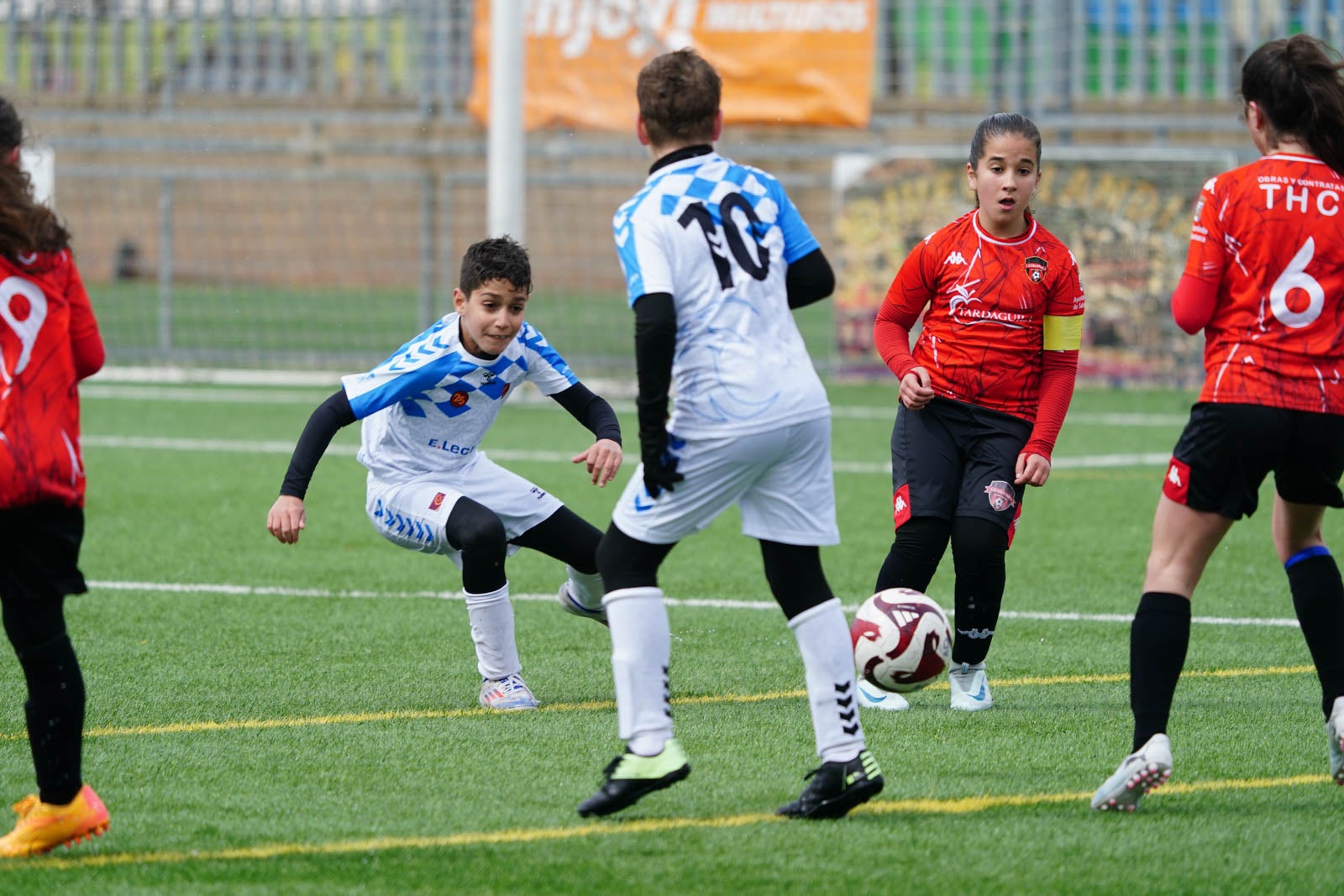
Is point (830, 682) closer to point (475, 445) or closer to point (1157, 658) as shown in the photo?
point (1157, 658)

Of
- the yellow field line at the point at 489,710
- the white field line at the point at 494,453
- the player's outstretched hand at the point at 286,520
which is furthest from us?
the white field line at the point at 494,453

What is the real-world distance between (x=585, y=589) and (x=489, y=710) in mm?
629

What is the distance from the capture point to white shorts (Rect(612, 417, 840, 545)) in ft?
13.5

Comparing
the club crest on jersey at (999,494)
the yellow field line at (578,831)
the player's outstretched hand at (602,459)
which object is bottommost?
the yellow field line at (578,831)

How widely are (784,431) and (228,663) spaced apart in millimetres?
2817

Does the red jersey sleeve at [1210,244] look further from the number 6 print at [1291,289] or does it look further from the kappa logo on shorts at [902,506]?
the kappa logo on shorts at [902,506]

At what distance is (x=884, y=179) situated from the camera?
17234mm

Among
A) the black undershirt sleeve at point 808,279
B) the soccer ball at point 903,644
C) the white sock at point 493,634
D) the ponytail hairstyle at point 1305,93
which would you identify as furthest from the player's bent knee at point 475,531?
the ponytail hairstyle at point 1305,93

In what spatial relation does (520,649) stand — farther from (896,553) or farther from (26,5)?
(26,5)

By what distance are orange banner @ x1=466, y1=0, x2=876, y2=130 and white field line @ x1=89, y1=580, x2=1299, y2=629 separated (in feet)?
37.5

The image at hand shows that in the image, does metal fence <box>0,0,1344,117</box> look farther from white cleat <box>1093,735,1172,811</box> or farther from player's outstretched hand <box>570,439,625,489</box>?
white cleat <box>1093,735,1172,811</box>

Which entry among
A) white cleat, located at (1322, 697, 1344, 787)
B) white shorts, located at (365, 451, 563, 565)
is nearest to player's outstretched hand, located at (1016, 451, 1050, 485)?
white cleat, located at (1322, 697, 1344, 787)

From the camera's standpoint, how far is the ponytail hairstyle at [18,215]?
3.74 meters

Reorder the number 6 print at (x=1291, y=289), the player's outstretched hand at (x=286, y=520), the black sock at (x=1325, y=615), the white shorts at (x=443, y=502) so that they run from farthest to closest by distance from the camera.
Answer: the white shorts at (x=443, y=502), the player's outstretched hand at (x=286, y=520), the black sock at (x=1325, y=615), the number 6 print at (x=1291, y=289)
